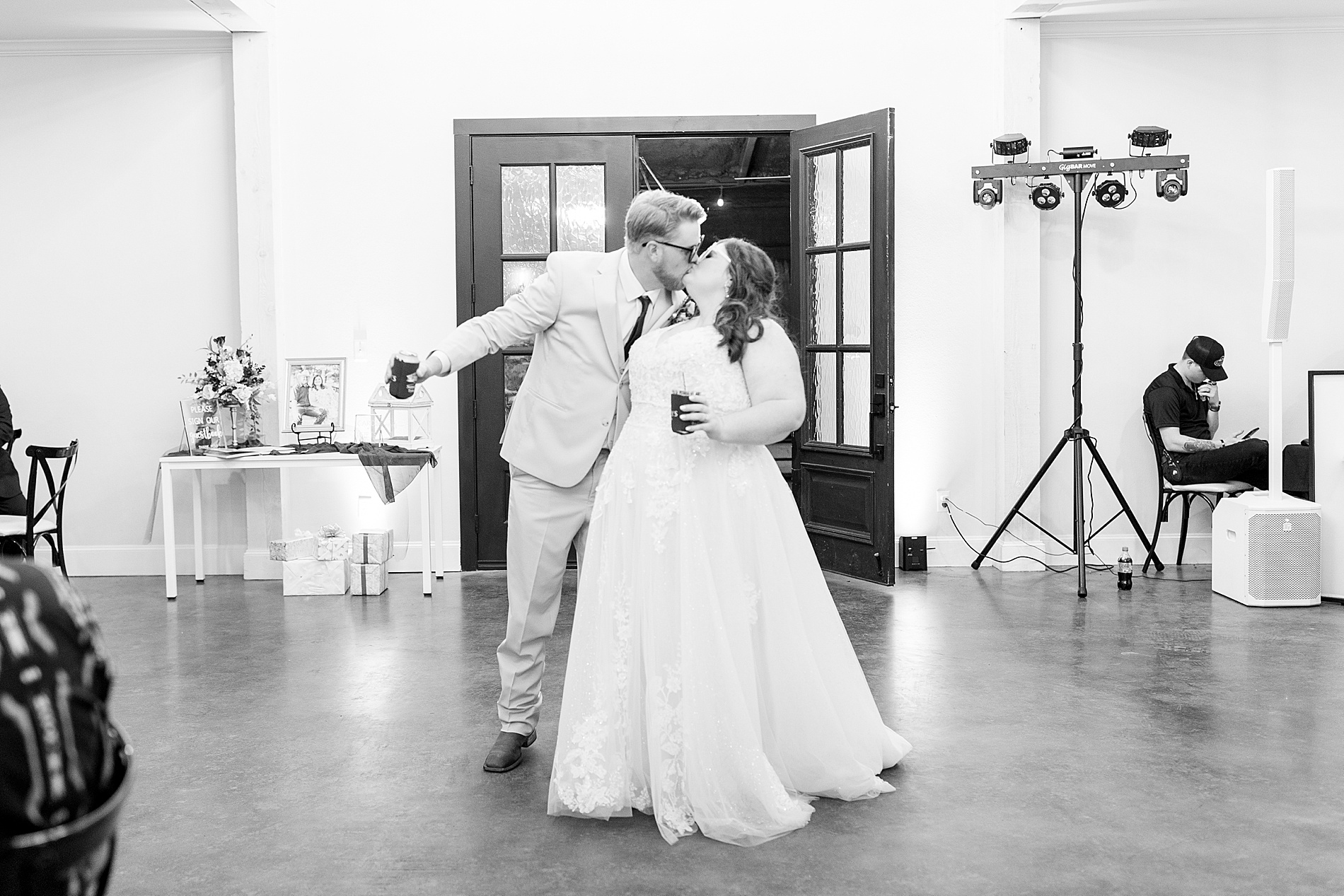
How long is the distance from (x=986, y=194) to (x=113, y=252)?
4.97 m

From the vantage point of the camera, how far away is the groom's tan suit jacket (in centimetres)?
329

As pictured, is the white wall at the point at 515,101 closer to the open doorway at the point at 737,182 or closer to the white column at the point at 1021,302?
the white column at the point at 1021,302

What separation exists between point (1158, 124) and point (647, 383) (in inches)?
197

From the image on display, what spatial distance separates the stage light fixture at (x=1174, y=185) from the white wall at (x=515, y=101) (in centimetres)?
93

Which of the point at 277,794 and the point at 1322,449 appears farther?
the point at 1322,449

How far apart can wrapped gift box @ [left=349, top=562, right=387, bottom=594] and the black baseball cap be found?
464 cm

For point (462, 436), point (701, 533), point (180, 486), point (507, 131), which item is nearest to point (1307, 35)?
point (507, 131)

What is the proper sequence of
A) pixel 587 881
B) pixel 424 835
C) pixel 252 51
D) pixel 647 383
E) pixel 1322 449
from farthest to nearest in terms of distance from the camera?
pixel 252 51 → pixel 1322 449 → pixel 647 383 → pixel 424 835 → pixel 587 881

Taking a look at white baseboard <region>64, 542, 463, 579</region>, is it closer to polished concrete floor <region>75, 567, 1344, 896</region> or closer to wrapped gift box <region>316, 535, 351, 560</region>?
wrapped gift box <region>316, 535, 351, 560</region>

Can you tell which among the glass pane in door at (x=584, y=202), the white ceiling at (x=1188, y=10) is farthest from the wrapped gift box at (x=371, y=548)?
the white ceiling at (x=1188, y=10)

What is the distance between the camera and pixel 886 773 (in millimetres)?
3289

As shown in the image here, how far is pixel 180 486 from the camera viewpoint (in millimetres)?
6828

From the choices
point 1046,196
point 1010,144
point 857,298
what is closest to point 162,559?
point 857,298

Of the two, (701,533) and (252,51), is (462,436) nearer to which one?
(252,51)
